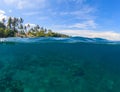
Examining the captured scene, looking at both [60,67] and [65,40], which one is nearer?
[60,67]

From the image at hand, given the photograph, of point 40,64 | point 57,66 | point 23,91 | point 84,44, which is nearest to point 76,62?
point 57,66

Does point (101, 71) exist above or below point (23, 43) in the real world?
below

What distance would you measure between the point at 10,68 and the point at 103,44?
808 centimetres

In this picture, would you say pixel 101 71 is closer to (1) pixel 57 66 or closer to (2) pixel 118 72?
(2) pixel 118 72

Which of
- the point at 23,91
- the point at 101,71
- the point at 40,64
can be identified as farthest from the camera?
the point at 40,64

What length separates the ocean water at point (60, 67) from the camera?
9.98m

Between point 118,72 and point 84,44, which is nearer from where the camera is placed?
point 118,72

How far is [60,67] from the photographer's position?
12.4 metres

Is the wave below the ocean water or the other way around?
the other way around

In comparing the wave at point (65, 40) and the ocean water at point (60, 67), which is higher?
the wave at point (65, 40)

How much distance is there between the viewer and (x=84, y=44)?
56.1 feet

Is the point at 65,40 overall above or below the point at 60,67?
above

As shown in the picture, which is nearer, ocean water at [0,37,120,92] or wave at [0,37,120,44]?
ocean water at [0,37,120,92]

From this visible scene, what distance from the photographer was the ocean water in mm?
9984
